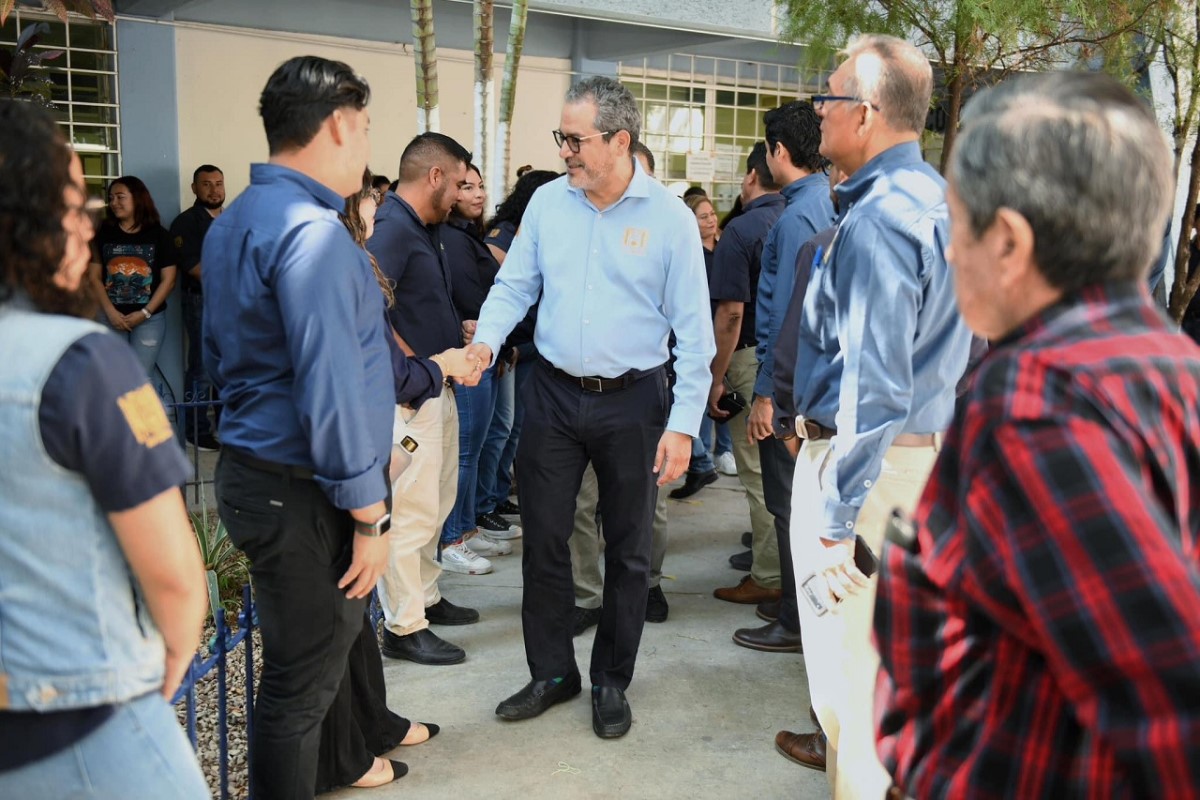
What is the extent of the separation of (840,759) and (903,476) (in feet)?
2.54

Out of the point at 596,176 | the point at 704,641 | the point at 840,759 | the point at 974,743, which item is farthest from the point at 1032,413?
the point at 704,641

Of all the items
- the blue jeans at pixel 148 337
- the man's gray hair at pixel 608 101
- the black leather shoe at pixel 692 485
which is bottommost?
the black leather shoe at pixel 692 485

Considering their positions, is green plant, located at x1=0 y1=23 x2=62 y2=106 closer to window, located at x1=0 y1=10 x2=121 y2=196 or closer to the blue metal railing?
the blue metal railing

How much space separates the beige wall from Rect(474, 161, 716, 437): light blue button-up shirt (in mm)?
4329

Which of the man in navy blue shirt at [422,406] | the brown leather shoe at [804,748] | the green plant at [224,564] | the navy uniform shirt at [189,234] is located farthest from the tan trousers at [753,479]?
the navy uniform shirt at [189,234]

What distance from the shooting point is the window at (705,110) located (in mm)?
11766

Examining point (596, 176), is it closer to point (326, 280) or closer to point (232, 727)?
point (326, 280)

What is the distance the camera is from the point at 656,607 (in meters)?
5.17

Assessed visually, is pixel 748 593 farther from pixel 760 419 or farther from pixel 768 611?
pixel 760 419

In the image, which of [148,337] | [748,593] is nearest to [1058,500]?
[748,593]

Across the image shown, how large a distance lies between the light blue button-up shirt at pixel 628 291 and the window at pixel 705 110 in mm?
7873

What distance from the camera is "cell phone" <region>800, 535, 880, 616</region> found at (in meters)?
2.69

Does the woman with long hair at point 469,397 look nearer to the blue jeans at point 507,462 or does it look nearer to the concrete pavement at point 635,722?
the blue jeans at point 507,462

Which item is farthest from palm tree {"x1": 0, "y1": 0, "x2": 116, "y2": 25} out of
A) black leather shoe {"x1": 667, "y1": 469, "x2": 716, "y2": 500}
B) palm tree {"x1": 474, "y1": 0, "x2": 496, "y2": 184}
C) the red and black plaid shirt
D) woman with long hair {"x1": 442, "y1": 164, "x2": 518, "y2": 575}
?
black leather shoe {"x1": 667, "y1": 469, "x2": 716, "y2": 500}
